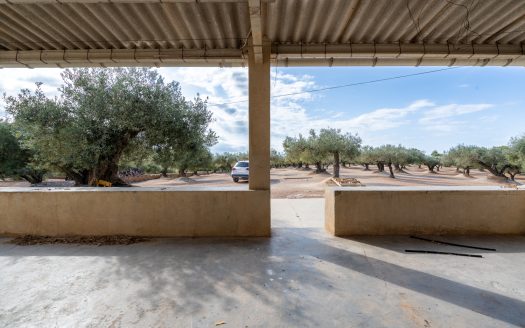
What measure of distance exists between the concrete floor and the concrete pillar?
1117mm

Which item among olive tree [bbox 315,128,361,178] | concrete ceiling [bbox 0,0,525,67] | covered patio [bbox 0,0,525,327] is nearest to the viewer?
covered patio [bbox 0,0,525,327]

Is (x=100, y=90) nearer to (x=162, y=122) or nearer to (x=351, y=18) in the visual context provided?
(x=162, y=122)

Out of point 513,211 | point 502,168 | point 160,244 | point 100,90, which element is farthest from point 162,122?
point 502,168

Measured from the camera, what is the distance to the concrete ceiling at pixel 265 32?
11.7 feet

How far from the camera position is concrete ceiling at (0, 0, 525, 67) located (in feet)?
11.7

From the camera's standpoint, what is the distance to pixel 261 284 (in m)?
2.79

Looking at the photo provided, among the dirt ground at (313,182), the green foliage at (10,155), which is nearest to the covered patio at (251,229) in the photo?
the dirt ground at (313,182)

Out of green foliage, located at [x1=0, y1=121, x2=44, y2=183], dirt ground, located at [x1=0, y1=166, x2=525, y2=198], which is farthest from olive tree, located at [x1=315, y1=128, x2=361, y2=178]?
green foliage, located at [x1=0, y1=121, x2=44, y2=183]

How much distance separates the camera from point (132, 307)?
2.38 m

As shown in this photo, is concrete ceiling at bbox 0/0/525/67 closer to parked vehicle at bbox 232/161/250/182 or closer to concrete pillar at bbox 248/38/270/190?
concrete pillar at bbox 248/38/270/190

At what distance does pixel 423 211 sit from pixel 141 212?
4.90m

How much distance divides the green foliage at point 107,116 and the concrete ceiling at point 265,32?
2.01 meters

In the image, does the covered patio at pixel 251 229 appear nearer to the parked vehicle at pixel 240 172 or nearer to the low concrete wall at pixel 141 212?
the low concrete wall at pixel 141 212

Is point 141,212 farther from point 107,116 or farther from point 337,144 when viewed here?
point 337,144
